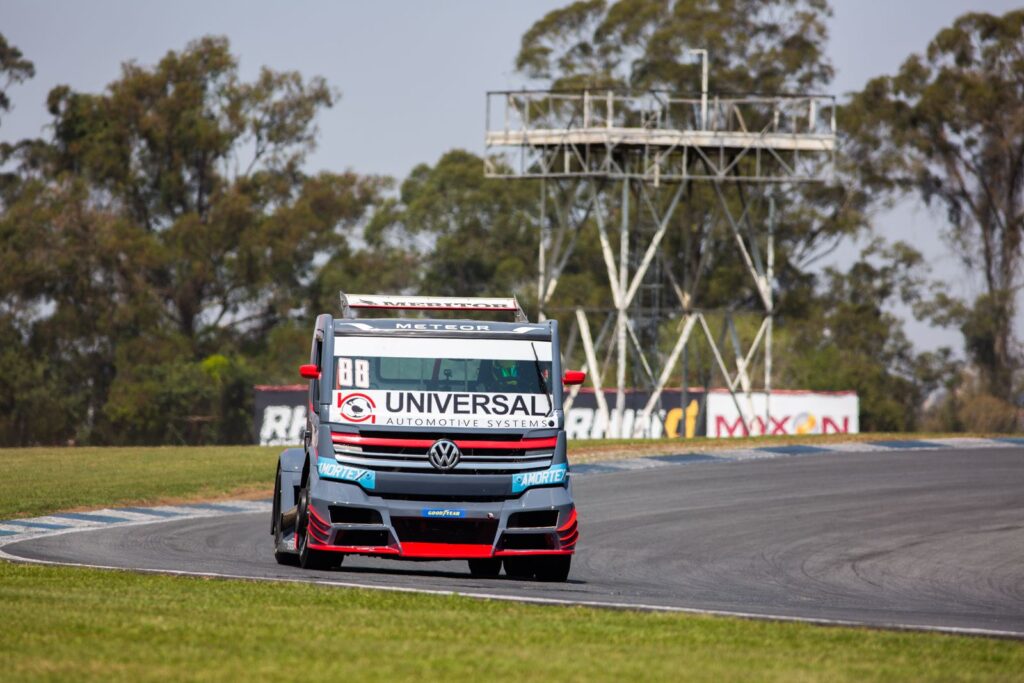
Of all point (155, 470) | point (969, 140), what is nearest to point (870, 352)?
point (969, 140)

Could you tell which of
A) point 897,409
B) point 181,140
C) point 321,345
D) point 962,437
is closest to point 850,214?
point 897,409

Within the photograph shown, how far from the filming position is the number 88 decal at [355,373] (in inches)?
650

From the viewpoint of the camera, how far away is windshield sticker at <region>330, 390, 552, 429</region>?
16.3 m

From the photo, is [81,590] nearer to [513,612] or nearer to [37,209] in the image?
[513,612]

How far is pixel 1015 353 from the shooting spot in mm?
71500

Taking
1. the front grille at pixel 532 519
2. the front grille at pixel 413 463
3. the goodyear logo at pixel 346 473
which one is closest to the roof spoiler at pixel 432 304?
the front grille at pixel 413 463

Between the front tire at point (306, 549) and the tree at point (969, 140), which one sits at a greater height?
the tree at point (969, 140)

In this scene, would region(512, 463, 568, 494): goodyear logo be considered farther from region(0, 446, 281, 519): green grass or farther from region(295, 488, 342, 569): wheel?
region(0, 446, 281, 519): green grass

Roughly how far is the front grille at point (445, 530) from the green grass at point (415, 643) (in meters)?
2.39

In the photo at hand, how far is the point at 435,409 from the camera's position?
53.7 feet

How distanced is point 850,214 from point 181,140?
27334 mm

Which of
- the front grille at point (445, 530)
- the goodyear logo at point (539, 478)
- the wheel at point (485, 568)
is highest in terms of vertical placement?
the goodyear logo at point (539, 478)

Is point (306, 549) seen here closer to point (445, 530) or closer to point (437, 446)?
point (445, 530)

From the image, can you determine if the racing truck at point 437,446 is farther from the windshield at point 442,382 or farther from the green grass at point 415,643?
the green grass at point 415,643
